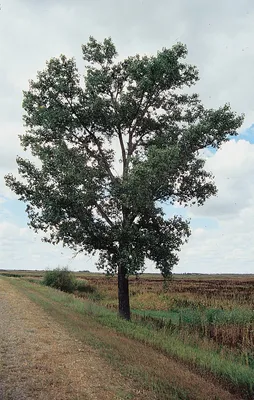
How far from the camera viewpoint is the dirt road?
8.40 metres

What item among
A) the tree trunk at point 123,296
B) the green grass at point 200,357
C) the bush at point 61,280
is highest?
the bush at point 61,280

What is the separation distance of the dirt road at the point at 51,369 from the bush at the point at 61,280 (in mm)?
42935

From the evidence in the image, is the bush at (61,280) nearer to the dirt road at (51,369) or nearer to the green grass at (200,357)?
the green grass at (200,357)

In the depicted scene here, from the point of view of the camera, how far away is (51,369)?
1001 centimetres

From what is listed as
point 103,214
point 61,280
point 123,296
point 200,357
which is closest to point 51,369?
point 200,357

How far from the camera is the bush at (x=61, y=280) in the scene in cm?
5778

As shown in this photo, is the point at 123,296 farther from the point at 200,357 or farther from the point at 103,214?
the point at 200,357

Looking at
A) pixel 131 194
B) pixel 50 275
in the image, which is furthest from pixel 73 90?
pixel 50 275

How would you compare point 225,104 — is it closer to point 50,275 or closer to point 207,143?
point 207,143

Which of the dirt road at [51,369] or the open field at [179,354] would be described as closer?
the dirt road at [51,369]

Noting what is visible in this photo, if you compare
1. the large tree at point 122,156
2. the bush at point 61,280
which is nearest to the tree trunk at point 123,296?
the large tree at point 122,156

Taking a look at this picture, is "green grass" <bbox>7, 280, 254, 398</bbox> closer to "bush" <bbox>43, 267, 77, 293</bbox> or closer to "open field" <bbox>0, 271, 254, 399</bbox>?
"open field" <bbox>0, 271, 254, 399</bbox>

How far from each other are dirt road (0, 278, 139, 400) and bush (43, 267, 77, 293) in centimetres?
4293

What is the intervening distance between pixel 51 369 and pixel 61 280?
49.4m
